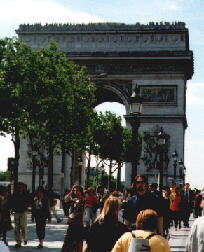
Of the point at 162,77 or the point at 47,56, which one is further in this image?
the point at 162,77

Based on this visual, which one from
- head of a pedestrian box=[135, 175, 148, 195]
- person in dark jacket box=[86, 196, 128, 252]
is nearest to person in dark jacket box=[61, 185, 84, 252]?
head of a pedestrian box=[135, 175, 148, 195]

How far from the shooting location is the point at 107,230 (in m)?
9.92

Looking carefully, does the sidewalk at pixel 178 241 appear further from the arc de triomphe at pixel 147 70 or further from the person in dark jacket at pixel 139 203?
the arc de triomphe at pixel 147 70

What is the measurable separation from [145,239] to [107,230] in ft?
7.39

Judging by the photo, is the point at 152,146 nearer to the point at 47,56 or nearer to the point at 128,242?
the point at 47,56

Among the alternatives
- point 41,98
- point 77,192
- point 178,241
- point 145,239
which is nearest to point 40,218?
point 77,192

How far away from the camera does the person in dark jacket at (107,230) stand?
32.4 ft

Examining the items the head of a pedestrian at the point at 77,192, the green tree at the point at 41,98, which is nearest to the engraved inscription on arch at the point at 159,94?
the green tree at the point at 41,98

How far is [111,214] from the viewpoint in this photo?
9945mm

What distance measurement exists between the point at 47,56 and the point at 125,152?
1390 inches

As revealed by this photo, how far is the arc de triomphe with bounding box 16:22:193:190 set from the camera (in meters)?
70.9

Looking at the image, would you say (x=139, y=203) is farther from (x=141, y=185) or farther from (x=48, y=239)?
(x=48, y=239)

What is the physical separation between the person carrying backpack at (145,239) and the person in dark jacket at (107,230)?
1.67m

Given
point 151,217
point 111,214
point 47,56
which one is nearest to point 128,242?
point 151,217
